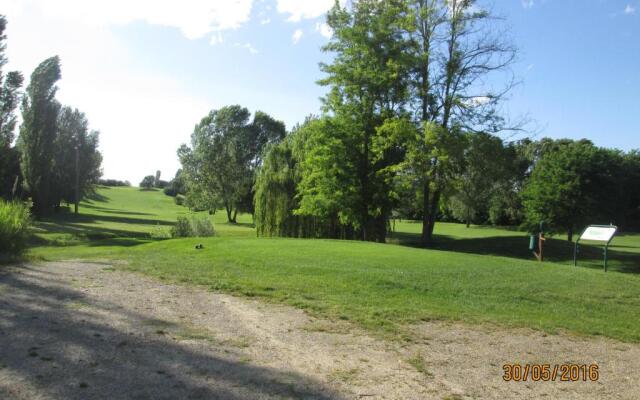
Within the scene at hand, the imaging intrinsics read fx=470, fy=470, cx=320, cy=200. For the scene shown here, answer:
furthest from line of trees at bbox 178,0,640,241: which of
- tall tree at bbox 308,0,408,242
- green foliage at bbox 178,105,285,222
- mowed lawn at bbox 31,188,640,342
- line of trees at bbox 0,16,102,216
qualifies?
green foliage at bbox 178,105,285,222

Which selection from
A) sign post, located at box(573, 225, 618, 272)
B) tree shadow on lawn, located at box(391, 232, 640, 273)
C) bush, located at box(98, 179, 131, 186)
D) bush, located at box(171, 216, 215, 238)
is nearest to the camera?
sign post, located at box(573, 225, 618, 272)

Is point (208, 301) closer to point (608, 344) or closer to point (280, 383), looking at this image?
point (280, 383)

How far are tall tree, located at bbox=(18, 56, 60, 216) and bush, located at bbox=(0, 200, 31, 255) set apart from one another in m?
30.4

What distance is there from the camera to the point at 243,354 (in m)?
5.25

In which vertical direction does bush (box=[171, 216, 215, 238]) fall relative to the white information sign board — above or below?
below

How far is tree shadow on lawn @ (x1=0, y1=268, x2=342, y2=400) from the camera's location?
13.2 ft

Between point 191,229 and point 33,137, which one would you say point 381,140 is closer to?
point 191,229

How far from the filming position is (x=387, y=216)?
92.6 feet

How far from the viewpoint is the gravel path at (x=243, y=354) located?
13.9 ft

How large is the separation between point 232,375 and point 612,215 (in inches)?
1882

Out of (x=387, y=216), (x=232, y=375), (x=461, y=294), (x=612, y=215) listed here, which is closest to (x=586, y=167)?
(x=612, y=215)

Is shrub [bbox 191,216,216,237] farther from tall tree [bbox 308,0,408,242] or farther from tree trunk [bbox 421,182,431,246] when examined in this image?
tree trunk [bbox 421,182,431,246]

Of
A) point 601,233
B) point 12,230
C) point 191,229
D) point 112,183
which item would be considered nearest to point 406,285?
point 601,233

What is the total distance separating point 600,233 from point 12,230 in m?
15.8
